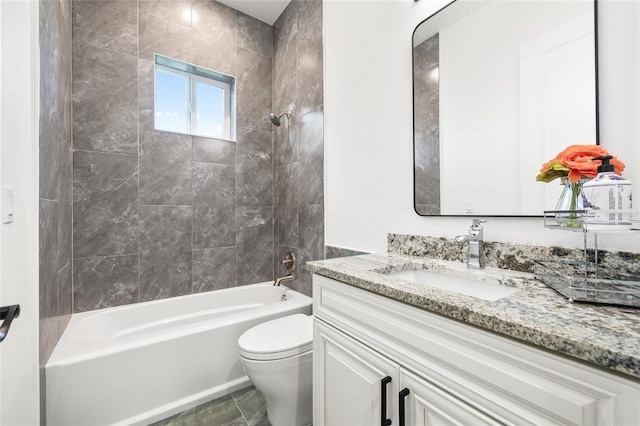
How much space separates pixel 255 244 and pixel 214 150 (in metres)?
0.93

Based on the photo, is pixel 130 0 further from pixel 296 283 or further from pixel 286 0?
pixel 296 283

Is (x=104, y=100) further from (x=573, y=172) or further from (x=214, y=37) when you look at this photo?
(x=573, y=172)

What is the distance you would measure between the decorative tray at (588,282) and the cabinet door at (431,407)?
35 cm

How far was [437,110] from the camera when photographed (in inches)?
50.4

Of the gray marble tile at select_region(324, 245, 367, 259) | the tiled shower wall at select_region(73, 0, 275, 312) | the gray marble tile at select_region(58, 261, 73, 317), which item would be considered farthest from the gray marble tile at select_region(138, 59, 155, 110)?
the gray marble tile at select_region(324, 245, 367, 259)

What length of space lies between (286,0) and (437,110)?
1957mm

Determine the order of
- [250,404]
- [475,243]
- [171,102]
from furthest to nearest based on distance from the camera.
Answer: [171,102] < [250,404] < [475,243]

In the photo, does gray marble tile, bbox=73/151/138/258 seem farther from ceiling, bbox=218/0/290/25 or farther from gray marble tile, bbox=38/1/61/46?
ceiling, bbox=218/0/290/25

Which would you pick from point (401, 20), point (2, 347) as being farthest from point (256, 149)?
point (2, 347)

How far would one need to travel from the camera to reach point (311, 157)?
2.16 meters

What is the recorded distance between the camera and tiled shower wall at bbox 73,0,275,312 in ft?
6.25

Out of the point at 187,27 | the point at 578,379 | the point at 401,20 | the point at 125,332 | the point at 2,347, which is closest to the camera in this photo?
the point at 578,379

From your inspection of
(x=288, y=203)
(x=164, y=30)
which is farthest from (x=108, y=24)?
(x=288, y=203)

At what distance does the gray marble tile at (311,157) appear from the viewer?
6.70 feet
